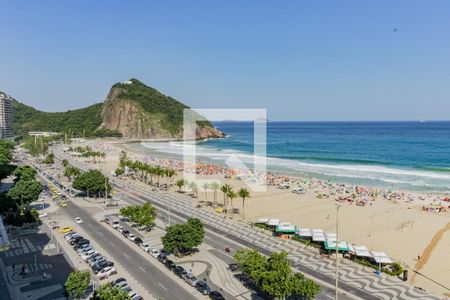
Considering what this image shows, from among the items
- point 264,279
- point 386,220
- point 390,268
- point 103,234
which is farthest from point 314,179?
Answer: point 264,279

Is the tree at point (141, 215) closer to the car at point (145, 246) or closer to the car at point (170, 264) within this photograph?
the car at point (145, 246)

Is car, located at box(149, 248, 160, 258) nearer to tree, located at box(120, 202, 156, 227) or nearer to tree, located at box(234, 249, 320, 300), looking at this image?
tree, located at box(120, 202, 156, 227)

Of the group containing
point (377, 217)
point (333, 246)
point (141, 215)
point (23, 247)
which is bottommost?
point (377, 217)

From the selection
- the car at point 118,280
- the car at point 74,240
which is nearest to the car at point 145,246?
the car at point 118,280

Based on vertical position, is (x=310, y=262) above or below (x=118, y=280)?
below

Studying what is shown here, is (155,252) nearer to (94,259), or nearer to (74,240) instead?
(94,259)

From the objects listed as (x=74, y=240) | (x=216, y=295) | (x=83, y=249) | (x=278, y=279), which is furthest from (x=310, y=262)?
(x=74, y=240)
